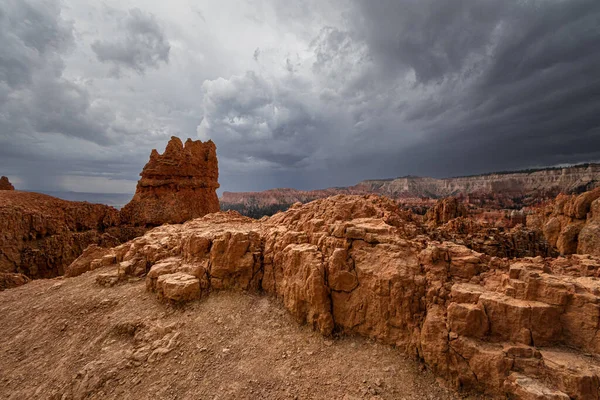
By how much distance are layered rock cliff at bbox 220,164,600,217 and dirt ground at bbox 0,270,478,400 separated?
82.9 metres

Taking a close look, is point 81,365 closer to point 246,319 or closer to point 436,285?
point 246,319

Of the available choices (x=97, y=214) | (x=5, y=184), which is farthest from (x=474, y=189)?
(x=5, y=184)

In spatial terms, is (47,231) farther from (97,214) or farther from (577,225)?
(577,225)

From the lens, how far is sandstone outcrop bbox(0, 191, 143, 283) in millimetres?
20469

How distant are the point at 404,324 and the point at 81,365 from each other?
10045mm

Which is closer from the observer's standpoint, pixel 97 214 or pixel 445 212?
pixel 445 212

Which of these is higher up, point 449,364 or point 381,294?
point 381,294

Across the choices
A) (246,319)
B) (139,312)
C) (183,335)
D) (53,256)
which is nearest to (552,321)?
(246,319)

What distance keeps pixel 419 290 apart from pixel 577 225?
85.4 feet

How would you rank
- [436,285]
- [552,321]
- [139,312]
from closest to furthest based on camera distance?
[552,321] → [436,285] → [139,312]

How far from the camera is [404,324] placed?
278 inches

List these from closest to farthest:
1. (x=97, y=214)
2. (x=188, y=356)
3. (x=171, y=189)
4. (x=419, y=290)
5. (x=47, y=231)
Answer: (x=419, y=290)
(x=188, y=356)
(x=47, y=231)
(x=97, y=214)
(x=171, y=189)

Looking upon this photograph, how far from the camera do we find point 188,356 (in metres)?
7.54

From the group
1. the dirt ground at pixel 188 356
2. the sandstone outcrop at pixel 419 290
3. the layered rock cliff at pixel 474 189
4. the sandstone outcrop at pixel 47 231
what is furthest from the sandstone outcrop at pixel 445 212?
the layered rock cliff at pixel 474 189
